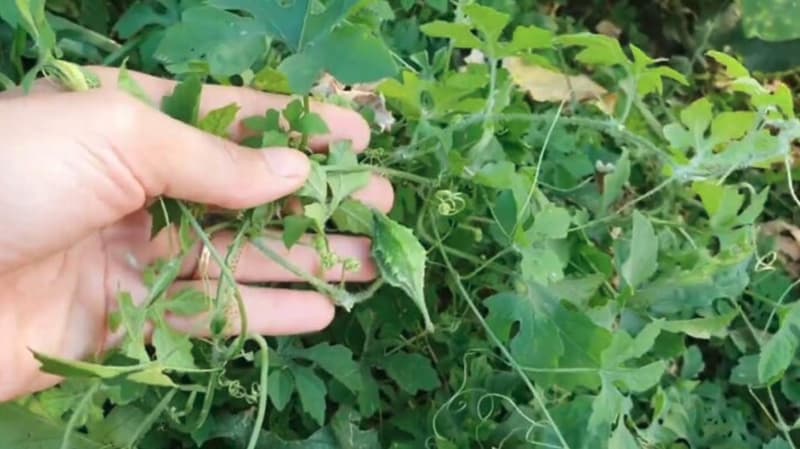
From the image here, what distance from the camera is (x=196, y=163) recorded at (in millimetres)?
1051

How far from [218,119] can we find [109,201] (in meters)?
0.14

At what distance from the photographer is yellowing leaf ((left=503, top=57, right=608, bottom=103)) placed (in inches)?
61.4

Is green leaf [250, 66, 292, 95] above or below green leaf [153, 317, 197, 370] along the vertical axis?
above

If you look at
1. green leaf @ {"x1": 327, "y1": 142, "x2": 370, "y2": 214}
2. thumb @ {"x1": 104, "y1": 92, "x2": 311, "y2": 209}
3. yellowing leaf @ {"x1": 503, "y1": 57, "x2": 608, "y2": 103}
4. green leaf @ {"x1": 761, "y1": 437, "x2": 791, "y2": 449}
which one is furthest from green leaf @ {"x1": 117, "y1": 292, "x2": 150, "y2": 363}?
green leaf @ {"x1": 761, "y1": 437, "x2": 791, "y2": 449}

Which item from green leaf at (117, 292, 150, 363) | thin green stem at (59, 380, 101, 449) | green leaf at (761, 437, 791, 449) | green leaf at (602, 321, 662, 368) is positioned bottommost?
green leaf at (761, 437, 791, 449)

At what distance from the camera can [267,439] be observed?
4.20ft

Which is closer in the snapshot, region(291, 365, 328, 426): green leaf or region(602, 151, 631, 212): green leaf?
region(291, 365, 328, 426): green leaf

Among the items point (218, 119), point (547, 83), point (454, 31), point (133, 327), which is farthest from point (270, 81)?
point (547, 83)

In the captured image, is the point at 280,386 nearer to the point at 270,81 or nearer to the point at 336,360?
the point at 336,360

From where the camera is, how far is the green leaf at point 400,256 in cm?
110

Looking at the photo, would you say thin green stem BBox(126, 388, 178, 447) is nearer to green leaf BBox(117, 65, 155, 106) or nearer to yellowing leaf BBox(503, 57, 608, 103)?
green leaf BBox(117, 65, 155, 106)

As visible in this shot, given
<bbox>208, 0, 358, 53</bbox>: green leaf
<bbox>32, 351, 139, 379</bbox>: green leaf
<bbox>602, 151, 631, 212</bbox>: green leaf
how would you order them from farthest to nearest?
<bbox>602, 151, 631, 212</bbox>: green leaf → <bbox>208, 0, 358, 53</bbox>: green leaf → <bbox>32, 351, 139, 379</bbox>: green leaf

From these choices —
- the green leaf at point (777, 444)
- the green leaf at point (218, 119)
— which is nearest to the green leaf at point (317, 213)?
the green leaf at point (218, 119)

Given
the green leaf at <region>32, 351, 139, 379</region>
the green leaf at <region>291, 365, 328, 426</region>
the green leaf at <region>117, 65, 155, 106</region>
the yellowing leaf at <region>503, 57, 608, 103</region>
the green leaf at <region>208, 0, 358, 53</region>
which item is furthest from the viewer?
the yellowing leaf at <region>503, 57, 608, 103</region>
